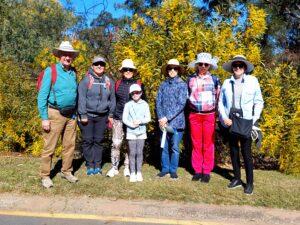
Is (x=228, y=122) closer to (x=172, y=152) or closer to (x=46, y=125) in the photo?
(x=172, y=152)

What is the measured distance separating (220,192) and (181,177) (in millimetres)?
920

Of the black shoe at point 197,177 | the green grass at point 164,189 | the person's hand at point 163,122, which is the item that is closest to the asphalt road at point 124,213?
the green grass at point 164,189

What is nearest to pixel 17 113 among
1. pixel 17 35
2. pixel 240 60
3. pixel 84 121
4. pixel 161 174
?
pixel 84 121

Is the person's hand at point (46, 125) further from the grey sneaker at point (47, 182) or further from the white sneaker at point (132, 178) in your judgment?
the white sneaker at point (132, 178)

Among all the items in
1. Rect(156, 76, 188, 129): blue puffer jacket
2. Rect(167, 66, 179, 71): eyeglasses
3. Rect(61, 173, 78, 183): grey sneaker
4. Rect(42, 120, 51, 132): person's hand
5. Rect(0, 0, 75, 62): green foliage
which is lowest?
Rect(61, 173, 78, 183): grey sneaker

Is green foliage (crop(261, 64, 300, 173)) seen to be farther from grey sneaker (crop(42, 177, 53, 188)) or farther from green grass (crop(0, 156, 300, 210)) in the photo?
grey sneaker (crop(42, 177, 53, 188))

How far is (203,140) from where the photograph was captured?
567 centimetres

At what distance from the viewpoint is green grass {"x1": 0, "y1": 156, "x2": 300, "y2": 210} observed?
4754 millimetres

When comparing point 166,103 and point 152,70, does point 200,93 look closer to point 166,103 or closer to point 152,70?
point 166,103

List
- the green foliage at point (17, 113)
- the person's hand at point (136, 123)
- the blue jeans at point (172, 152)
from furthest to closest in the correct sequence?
the green foliage at point (17, 113), the blue jeans at point (172, 152), the person's hand at point (136, 123)

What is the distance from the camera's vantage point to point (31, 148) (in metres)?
7.79

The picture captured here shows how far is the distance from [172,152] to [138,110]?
0.88 meters

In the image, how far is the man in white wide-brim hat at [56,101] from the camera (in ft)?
16.5

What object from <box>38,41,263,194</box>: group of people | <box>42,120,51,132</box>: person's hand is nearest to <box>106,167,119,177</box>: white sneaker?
<box>38,41,263,194</box>: group of people
